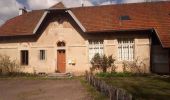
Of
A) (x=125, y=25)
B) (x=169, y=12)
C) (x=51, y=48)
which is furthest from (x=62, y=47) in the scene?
(x=169, y=12)

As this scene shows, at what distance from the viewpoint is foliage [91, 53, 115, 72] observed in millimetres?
25719

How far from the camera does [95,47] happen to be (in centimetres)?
2664

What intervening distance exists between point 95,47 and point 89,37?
3.34 feet

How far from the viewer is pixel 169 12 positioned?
27016 millimetres

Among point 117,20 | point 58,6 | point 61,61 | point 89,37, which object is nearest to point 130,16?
point 117,20

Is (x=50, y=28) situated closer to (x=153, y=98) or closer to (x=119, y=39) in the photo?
(x=119, y=39)

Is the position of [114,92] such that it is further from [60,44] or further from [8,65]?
[8,65]

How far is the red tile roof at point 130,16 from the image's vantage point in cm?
2504

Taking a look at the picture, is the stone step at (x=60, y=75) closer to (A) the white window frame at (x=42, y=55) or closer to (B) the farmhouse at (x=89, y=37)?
(B) the farmhouse at (x=89, y=37)

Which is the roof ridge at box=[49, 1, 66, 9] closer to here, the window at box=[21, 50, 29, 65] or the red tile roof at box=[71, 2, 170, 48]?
the red tile roof at box=[71, 2, 170, 48]

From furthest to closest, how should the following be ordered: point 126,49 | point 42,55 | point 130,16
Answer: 1. point 42,55
2. point 130,16
3. point 126,49

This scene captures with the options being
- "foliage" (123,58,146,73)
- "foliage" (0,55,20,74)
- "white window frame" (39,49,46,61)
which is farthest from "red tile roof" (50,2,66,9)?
"foliage" (123,58,146,73)

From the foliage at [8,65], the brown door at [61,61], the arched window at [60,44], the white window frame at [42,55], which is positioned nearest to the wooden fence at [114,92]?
the brown door at [61,61]

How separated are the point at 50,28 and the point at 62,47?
2143 mm
